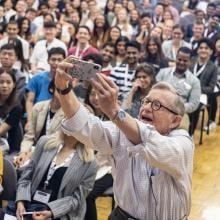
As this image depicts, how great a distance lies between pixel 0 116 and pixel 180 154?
2.34 meters

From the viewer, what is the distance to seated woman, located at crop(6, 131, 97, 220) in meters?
2.65

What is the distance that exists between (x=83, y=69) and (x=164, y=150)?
0.37m

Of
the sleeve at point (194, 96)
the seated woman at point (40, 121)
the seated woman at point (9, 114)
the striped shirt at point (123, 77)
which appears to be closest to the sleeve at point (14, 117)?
the seated woman at point (9, 114)

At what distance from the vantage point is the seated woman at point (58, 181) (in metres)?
2.65

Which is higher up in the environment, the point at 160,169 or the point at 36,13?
the point at 160,169

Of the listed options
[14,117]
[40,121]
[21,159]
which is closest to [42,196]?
[21,159]

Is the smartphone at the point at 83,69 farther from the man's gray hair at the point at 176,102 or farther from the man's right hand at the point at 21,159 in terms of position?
the man's right hand at the point at 21,159

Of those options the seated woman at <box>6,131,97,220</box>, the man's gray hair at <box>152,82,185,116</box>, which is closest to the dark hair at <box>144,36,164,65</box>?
the seated woman at <box>6,131,97,220</box>

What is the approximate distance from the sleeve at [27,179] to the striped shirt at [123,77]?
7.00 feet

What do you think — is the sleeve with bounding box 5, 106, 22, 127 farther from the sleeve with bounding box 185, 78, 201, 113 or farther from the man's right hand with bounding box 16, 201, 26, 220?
the sleeve with bounding box 185, 78, 201, 113

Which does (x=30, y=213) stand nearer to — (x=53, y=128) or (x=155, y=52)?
(x=53, y=128)

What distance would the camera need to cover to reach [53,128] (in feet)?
9.78

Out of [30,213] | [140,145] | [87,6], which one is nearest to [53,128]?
[30,213]

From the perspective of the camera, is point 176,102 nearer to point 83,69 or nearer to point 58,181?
point 83,69
